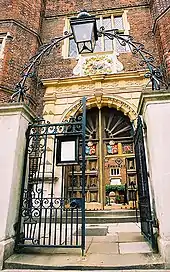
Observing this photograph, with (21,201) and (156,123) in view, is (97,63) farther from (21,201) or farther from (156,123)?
(21,201)

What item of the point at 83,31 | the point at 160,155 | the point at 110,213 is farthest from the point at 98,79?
the point at 160,155

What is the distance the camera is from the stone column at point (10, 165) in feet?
8.91

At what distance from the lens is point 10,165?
2.95 meters

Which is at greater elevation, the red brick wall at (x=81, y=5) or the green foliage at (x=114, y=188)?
the red brick wall at (x=81, y=5)

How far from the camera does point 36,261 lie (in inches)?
96.4

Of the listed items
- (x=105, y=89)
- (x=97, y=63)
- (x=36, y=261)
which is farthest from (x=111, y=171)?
(x=36, y=261)

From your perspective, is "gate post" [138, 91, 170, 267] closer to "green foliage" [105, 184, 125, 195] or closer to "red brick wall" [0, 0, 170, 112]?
"green foliage" [105, 184, 125, 195]

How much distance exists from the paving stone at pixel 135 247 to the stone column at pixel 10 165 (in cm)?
141

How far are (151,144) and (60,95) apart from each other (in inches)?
216

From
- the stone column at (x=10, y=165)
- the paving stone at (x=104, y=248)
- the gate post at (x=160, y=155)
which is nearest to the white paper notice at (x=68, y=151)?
the stone column at (x=10, y=165)

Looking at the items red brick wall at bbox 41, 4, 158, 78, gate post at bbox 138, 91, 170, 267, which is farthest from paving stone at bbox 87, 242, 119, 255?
red brick wall at bbox 41, 4, 158, 78

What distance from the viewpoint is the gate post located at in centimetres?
250

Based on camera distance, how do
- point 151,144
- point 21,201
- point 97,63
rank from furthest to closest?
1. point 97,63
2. point 21,201
3. point 151,144

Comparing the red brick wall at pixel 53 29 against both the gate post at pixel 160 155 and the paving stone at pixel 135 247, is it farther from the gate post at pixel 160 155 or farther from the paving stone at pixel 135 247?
the paving stone at pixel 135 247
